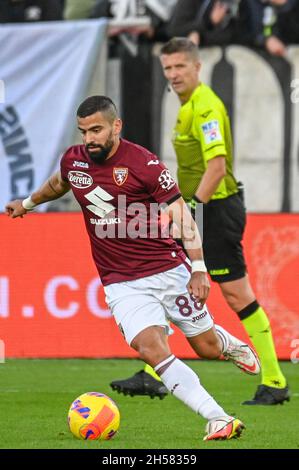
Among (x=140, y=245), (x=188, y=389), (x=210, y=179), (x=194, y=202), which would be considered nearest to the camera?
(x=188, y=389)

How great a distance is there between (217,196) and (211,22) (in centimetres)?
497

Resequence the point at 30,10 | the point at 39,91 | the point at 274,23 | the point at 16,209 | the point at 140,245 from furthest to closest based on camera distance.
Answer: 1. the point at 30,10
2. the point at 39,91
3. the point at 274,23
4. the point at 16,209
5. the point at 140,245

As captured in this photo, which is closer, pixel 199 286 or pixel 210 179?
pixel 199 286

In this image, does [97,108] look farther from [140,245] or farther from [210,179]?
[210,179]

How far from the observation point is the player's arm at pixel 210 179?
8.84 metres

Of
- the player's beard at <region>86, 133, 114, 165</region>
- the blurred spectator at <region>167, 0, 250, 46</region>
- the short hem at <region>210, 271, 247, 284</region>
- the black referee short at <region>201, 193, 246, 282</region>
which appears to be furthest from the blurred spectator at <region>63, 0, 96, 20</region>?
the player's beard at <region>86, 133, 114, 165</region>

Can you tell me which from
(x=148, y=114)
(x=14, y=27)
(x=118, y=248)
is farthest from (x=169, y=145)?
(x=118, y=248)

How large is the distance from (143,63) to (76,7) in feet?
3.32

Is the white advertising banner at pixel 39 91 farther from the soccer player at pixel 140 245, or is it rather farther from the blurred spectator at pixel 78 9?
the soccer player at pixel 140 245

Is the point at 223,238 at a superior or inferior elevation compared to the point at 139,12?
inferior

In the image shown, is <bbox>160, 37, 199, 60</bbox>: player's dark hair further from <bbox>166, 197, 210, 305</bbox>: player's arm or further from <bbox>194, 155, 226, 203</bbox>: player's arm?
<bbox>166, 197, 210, 305</bbox>: player's arm

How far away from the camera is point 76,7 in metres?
14.3

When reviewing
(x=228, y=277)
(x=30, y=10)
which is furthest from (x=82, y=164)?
(x=30, y=10)

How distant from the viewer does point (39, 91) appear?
1424 centimetres
